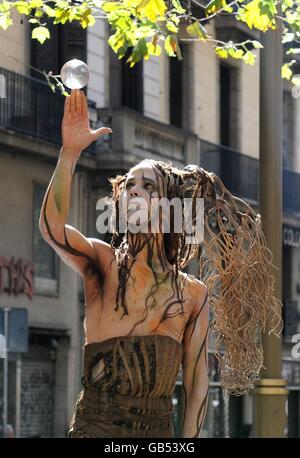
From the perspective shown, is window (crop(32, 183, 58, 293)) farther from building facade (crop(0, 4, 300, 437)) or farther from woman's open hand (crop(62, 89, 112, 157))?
woman's open hand (crop(62, 89, 112, 157))

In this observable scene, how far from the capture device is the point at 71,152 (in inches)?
196

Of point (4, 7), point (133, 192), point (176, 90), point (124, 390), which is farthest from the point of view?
point (176, 90)

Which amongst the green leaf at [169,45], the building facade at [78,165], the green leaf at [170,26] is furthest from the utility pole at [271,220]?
the building facade at [78,165]

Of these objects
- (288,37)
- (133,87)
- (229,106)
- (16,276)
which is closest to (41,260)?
(16,276)

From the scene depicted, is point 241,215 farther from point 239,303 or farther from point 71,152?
point 71,152

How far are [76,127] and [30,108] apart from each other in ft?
59.4

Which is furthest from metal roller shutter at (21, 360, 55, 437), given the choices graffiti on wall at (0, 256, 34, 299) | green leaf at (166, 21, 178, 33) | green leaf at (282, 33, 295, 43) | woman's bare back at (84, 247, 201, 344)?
woman's bare back at (84, 247, 201, 344)

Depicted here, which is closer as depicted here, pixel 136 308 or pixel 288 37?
pixel 136 308

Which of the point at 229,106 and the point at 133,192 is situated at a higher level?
the point at 229,106

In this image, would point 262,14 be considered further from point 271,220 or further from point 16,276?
point 16,276

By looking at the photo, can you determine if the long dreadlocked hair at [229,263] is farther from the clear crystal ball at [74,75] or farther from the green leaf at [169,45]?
the green leaf at [169,45]

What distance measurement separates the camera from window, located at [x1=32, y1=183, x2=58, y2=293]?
23000mm

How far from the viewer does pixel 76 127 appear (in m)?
5.00
